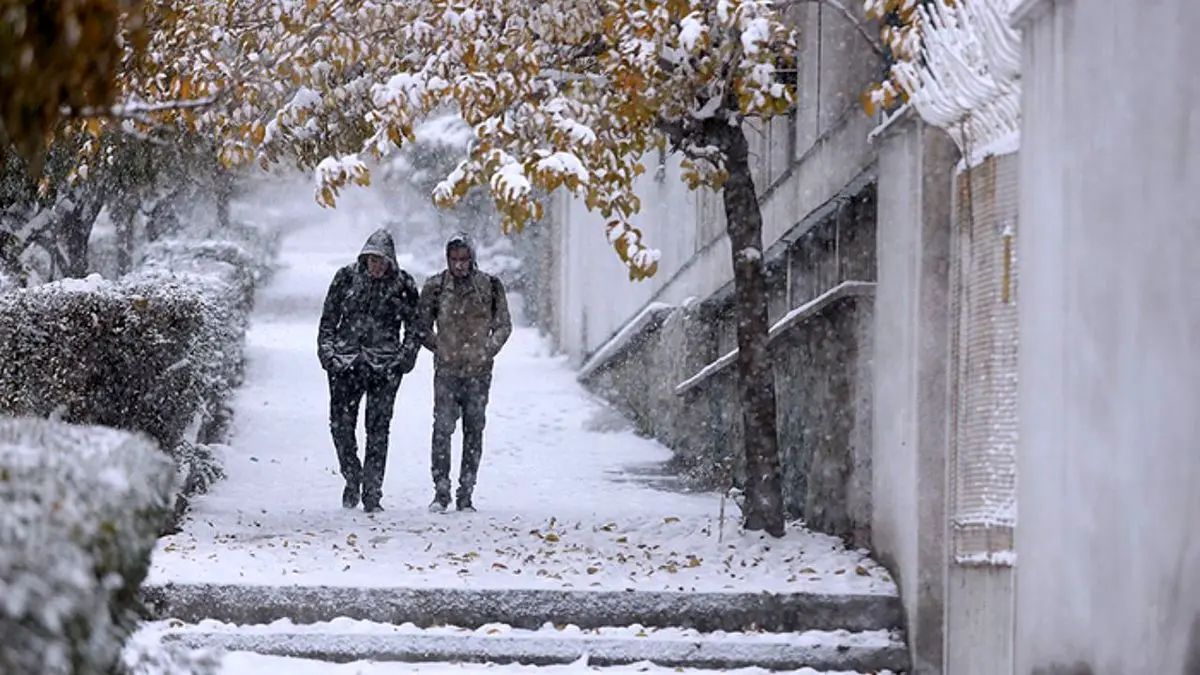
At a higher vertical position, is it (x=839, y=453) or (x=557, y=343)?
(x=557, y=343)

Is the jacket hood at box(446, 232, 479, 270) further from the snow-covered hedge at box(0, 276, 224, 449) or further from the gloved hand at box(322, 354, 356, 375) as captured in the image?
the snow-covered hedge at box(0, 276, 224, 449)

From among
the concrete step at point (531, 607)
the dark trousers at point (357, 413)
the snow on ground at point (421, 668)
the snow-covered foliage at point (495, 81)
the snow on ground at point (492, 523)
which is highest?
the snow-covered foliage at point (495, 81)

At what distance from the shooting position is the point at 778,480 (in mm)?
8625

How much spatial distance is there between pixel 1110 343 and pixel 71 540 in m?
2.71

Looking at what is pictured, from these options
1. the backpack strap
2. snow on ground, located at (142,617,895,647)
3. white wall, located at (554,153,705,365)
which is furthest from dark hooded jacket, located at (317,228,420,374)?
white wall, located at (554,153,705,365)

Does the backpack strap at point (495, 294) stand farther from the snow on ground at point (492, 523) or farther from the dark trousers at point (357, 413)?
the snow on ground at point (492, 523)

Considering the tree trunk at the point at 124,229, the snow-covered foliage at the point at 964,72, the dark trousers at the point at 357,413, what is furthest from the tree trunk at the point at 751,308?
the tree trunk at the point at 124,229

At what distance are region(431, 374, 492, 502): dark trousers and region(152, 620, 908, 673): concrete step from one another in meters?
3.03

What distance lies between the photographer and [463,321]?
9961mm

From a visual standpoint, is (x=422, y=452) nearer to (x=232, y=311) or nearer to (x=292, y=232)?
(x=232, y=311)

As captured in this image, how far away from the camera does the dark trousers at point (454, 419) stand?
32.4ft

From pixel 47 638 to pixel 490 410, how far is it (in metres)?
15.3

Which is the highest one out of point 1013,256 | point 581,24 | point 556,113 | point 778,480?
point 581,24

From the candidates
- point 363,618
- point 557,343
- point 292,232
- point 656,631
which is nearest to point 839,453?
point 656,631
